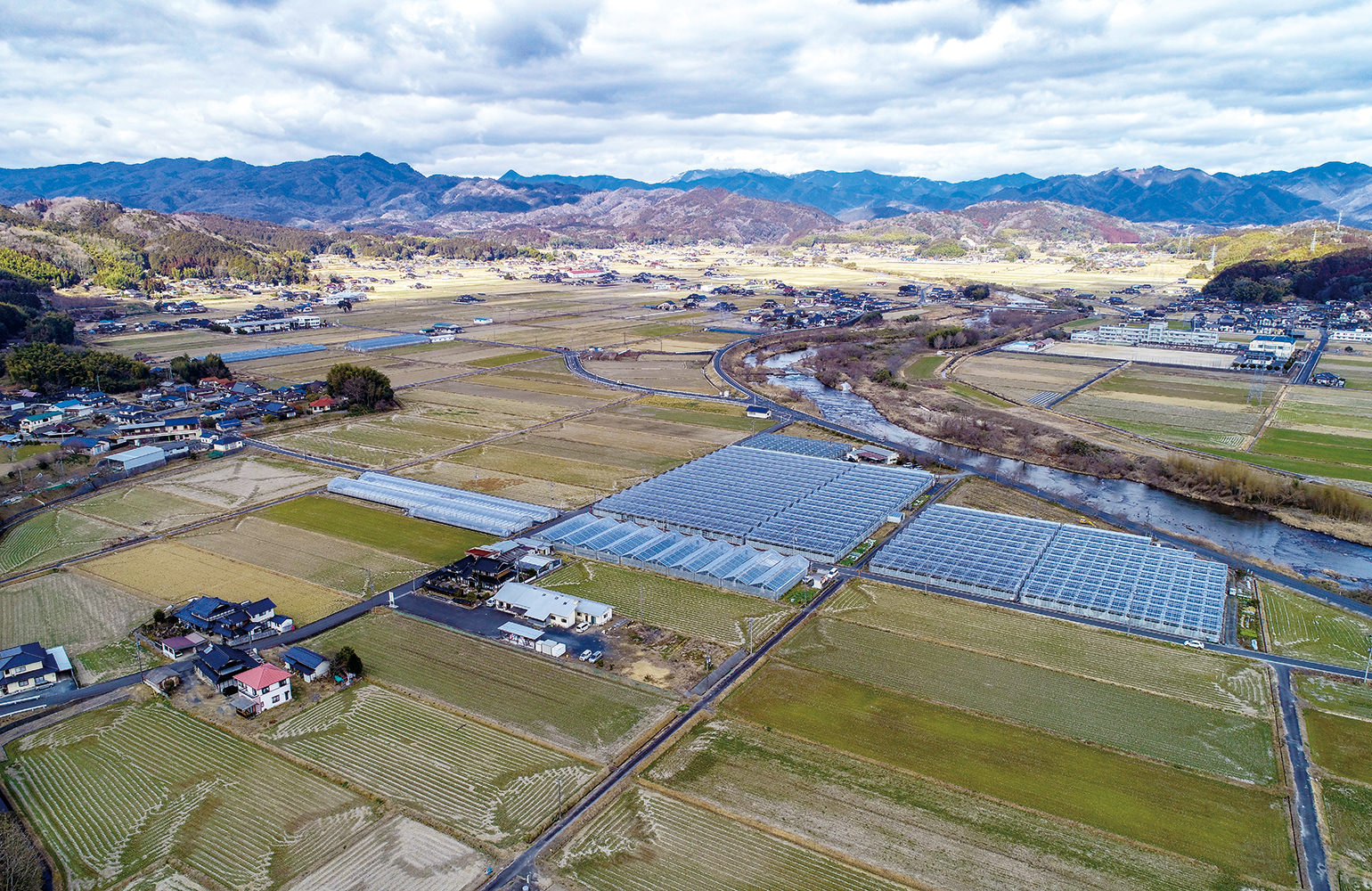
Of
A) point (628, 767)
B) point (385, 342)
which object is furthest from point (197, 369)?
point (628, 767)

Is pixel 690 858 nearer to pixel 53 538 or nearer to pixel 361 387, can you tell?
pixel 53 538

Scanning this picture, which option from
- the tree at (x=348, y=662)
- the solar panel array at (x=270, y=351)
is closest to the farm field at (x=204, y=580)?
the tree at (x=348, y=662)

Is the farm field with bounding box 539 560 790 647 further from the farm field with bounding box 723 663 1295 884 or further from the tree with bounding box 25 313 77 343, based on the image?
the tree with bounding box 25 313 77 343

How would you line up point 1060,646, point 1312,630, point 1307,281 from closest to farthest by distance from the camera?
point 1060,646, point 1312,630, point 1307,281

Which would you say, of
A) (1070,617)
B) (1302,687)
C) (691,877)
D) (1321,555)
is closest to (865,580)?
(1070,617)

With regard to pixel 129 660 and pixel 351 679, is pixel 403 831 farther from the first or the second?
pixel 129 660
